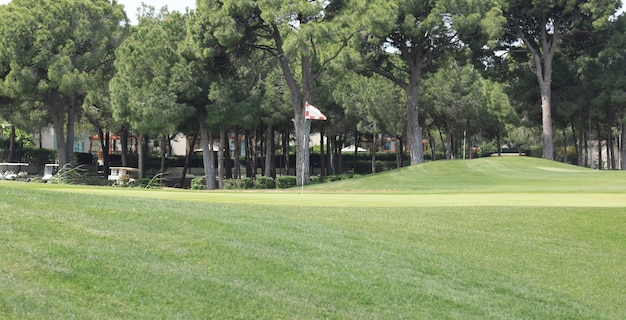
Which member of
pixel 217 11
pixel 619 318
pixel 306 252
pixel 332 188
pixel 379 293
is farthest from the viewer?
pixel 217 11

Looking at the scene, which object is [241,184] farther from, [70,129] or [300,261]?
[300,261]

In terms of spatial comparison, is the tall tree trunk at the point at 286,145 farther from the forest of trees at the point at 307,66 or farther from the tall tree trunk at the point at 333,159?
the tall tree trunk at the point at 333,159

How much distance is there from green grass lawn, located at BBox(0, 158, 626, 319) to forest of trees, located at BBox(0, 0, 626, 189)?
23.6 metres

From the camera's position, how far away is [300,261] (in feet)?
31.6

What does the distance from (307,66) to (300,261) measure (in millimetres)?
31820

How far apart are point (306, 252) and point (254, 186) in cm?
2863

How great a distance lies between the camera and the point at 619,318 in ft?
31.5

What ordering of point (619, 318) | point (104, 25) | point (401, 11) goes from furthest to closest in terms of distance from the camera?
1. point (104, 25)
2. point (401, 11)
3. point (619, 318)

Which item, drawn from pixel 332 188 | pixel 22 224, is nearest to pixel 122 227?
pixel 22 224

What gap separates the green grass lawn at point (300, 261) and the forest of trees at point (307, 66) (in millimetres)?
23584

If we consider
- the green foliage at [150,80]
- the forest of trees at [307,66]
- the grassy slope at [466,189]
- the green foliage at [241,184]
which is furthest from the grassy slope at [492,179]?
the green foliage at [150,80]

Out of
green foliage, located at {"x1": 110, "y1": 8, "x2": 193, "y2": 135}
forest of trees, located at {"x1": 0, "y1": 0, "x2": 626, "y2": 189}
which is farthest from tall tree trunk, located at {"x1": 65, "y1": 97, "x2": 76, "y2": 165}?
green foliage, located at {"x1": 110, "y1": 8, "x2": 193, "y2": 135}

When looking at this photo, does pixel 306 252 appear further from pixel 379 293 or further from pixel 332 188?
pixel 332 188

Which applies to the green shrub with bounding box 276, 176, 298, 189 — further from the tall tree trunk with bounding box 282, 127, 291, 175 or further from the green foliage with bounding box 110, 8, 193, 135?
the tall tree trunk with bounding box 282, 127, 291, 175
